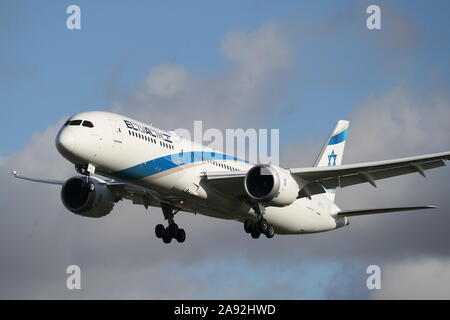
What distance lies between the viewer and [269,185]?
40.5 metres

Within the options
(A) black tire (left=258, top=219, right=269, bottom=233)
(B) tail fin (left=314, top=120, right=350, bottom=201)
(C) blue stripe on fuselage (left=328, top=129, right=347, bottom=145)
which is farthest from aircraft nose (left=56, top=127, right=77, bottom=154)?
(C) blue stripe on fuselage (left=328, top=129, right=347, bottom=145)

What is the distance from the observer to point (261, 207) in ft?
140

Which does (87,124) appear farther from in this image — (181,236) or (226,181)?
(181,236)

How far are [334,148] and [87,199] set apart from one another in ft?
61.4

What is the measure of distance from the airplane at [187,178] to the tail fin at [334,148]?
6397 mm

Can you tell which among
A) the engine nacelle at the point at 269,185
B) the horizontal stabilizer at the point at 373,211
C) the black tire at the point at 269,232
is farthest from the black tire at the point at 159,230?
the horizontal stabilizer at the point at 373,211

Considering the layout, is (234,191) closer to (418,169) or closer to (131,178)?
(131,178)

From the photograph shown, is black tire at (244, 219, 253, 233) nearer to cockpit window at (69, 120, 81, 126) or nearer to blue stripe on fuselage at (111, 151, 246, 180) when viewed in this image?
blue stripe on fuselage at (111, 151, 246, 180)

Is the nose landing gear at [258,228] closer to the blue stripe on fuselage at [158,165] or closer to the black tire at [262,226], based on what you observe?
the black tire at [262,226]

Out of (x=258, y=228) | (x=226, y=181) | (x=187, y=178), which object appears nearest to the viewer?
(x=187, y=178)

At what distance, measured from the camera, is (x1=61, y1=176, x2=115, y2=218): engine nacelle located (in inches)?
1759

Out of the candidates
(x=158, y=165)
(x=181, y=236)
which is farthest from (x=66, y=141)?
(x=181, y=236)

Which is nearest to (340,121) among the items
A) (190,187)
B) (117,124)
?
(190,187)

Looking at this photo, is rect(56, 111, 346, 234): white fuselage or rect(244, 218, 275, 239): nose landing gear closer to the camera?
rect(56, 111, 346, 234): white fuselage
